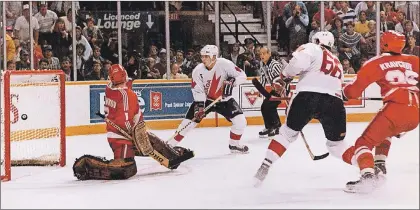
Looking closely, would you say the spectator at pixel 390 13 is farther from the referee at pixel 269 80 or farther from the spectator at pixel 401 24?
the referee at pixel 269 80

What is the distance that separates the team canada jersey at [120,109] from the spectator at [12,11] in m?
4.06

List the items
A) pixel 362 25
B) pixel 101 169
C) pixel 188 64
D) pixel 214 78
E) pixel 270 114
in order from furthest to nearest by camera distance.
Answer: pixel 362 25 → pixel 188 64 → pixel 270 114 → pixel 214 78 → pixel 101 169

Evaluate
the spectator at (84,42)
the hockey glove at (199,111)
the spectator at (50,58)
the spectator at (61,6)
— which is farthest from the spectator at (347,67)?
the hockey glove at (199,111)

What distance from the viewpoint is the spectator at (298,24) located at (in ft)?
33.7

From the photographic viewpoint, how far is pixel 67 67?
30.5 ft

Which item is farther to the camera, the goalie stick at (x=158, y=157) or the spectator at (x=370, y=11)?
the spectator at (x=370, y=11)

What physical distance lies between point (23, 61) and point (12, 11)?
1.96 ft

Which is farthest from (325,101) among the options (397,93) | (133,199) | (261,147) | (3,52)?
(3,52)

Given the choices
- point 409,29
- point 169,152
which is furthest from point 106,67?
point 169,152

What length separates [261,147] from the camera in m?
7.38

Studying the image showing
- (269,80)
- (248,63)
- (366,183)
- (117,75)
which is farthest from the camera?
(248,63)

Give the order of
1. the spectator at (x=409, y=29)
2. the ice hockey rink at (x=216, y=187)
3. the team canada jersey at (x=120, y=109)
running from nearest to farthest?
the ice hockey rink at (x=216, y=187) < the team canada jersey at (x=120, y=109) < the spectator at (x=409, y=29)

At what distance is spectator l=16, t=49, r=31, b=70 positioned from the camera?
908cm

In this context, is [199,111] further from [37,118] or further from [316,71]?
[316,71]
